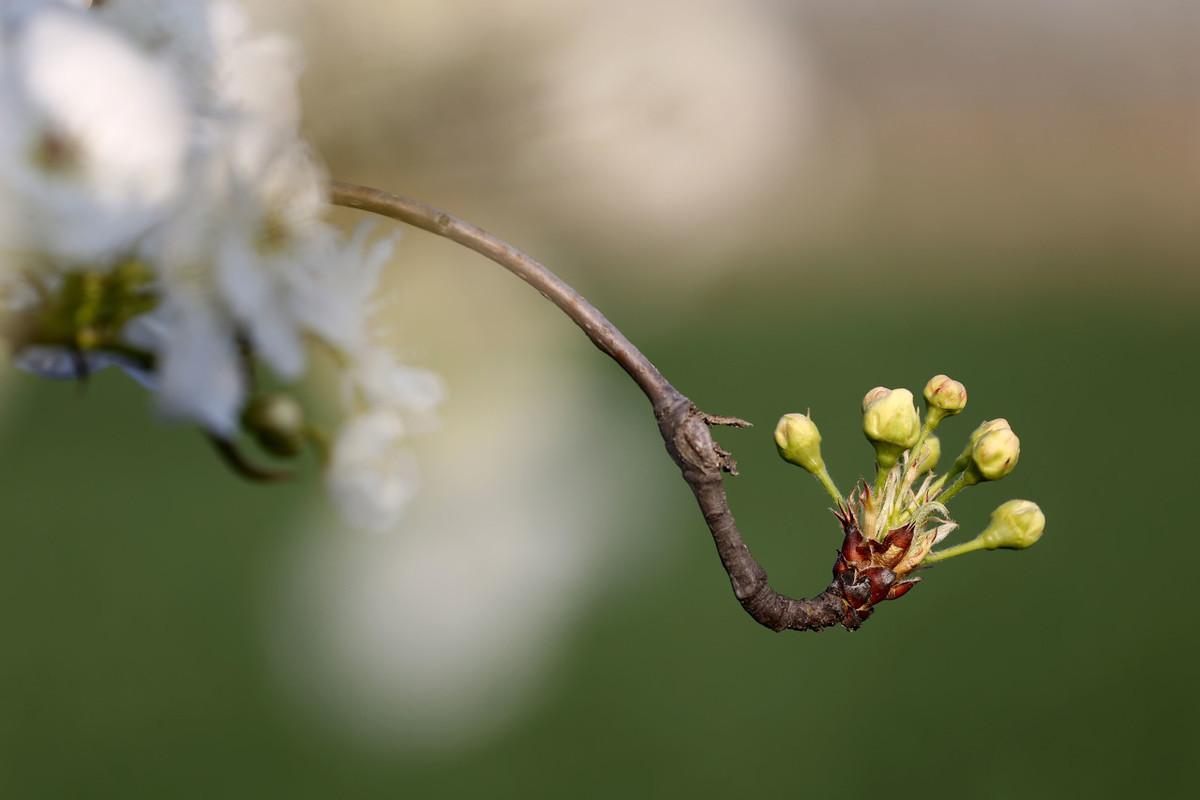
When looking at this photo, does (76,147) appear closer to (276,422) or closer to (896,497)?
(276,422)

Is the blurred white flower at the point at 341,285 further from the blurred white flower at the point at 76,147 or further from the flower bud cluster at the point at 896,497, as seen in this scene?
the flower bud cluster at the point at 896,497

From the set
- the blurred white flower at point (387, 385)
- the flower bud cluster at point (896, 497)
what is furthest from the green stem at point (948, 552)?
the blurred white flower at point (387, 385)

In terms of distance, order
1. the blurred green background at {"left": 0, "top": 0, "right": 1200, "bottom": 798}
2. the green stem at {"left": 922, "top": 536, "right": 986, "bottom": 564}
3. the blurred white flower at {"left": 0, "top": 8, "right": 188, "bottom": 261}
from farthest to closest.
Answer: the blurred green background at {"left": 0, "top": 0, "right": 1200, "bottom": 798}, the green stem at {"left": 922, "top": 536, "right": 986, "bottom": 564}, the blurred white flower at {"left": 0, "top": 8, "right": 188, "bottom": 261}

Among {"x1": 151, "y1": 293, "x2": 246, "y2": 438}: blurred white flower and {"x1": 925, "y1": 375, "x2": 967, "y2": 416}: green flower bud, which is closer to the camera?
{"x1": 151, "y1": 293, "x2": 246, "y2": 438}: blurred white flower

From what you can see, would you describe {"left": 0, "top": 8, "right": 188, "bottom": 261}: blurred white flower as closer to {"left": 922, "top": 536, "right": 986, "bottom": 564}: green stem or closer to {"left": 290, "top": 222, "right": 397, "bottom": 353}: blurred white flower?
Answer: {"left": 290, "top": 222, "right": 397, "bottom": 353}: blurred white flower

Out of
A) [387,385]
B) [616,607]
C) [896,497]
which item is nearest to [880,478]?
[896,497]

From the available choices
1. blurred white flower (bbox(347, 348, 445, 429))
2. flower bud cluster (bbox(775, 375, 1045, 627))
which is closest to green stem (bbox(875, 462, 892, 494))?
flower bud cluster (bbox(775, 375, 1045, 627))
